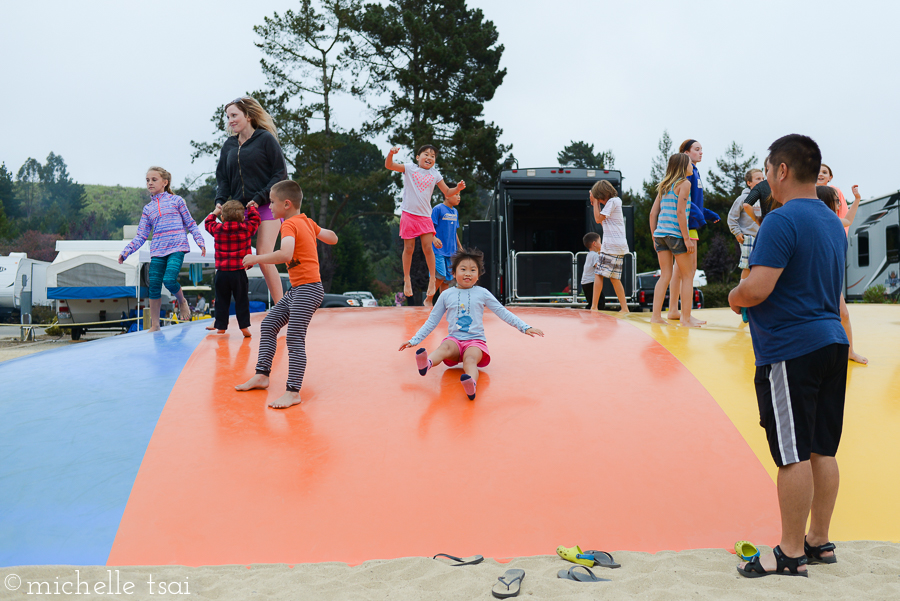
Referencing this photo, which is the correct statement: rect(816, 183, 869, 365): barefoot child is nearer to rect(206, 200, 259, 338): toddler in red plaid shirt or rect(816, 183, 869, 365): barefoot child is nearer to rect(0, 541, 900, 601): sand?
rect(0, 541, 900, 601): sand

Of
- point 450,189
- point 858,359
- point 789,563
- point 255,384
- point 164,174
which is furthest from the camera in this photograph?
point 450,189

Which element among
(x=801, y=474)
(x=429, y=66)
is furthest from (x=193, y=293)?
(x=801, y=474)

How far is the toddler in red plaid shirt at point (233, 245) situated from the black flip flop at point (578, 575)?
368cm

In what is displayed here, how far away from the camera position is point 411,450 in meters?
3.65

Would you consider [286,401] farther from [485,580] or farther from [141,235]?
[141,235]

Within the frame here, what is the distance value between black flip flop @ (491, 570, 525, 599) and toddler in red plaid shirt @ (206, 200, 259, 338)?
11.6 feet

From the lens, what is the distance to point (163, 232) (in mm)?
6199

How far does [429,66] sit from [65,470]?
27.5 m

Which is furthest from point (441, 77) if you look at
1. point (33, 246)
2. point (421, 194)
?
point (33, 246)

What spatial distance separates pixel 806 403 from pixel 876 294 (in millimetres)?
16866

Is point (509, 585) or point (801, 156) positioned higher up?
point (801, 156)

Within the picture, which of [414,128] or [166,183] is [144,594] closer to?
[166,183]

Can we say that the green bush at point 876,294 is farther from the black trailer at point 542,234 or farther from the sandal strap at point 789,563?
the sandal strap at point 789,563

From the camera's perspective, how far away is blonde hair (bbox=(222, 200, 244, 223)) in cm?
540
